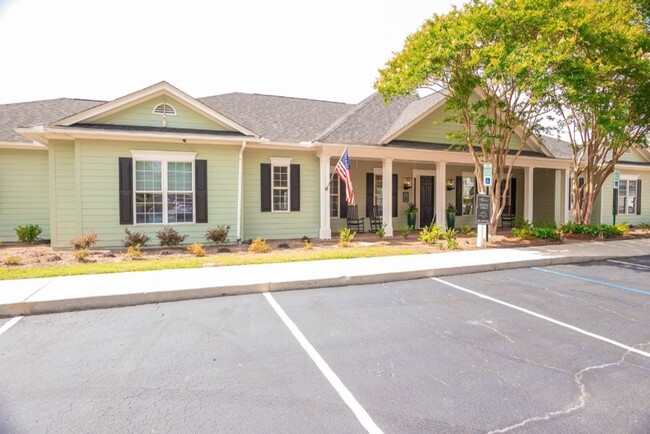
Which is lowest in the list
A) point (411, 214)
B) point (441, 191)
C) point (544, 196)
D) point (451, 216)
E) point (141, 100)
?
point (451, 216)

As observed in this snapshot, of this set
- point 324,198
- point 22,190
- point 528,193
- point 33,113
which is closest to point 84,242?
point 22,190

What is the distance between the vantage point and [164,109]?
11.4 m

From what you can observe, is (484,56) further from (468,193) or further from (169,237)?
(169,237)

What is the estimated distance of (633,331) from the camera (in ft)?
15.3

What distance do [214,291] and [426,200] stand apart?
13142 millimetres

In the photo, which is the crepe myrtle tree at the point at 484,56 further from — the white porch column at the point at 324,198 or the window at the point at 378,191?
the window at the point at 378,191

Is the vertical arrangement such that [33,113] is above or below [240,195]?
above

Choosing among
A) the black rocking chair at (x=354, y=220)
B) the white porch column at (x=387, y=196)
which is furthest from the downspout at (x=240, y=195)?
the white porch column at (x=387, y=196)

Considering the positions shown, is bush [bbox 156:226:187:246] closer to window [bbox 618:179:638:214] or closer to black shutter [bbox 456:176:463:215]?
black shutter [bbox 456:176:463:215]

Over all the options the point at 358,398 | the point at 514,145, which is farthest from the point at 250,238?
the point at 514,145

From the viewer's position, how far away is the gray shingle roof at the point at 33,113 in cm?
1278

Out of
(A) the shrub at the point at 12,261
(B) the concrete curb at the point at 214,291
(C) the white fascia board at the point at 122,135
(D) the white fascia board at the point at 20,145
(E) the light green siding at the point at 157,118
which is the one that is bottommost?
(B) the concrete curb at the point at 214,291

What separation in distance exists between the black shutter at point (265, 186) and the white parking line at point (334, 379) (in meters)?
8.05

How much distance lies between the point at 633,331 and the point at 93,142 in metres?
12.9
